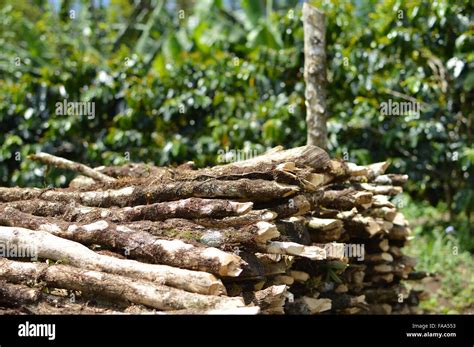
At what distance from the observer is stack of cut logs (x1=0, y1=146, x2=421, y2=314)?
14.5 ft

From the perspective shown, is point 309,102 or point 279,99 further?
point 279,99

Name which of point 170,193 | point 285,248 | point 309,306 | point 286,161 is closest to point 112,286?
point 170,193

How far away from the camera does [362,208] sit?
20.9 feet

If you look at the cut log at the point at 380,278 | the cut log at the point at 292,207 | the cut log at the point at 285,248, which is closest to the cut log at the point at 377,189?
the cut log at the point at 380,278

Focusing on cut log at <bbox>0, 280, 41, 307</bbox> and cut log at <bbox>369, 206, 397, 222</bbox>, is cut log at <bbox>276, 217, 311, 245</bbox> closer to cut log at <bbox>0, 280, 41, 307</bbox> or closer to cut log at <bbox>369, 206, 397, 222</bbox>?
cut log at <bbox>369, 206, 397, 222</bbox>

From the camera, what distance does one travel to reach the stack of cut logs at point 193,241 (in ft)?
14.5

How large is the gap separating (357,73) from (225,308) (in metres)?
6.27

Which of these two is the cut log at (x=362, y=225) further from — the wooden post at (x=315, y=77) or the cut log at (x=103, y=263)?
the cut log at (x=103, y=263)

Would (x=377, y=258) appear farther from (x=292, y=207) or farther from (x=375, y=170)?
(x=292, y=207)

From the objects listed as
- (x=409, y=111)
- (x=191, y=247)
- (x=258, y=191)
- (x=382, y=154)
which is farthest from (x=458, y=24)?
(x=191, y=247)

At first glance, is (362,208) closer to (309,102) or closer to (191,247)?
(309,102)

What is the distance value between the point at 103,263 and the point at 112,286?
0.87ft

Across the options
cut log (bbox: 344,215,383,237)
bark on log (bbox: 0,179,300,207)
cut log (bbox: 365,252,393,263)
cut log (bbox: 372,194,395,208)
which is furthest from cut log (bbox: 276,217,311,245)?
cut log (bbox: 365,252,393,263)

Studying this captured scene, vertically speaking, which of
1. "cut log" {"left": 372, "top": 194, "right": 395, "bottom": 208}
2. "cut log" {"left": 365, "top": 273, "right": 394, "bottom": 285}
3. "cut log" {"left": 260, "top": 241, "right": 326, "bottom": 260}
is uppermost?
"cut log" {"left": 372, "top": 194, "right": 395, "bottom": 208}
